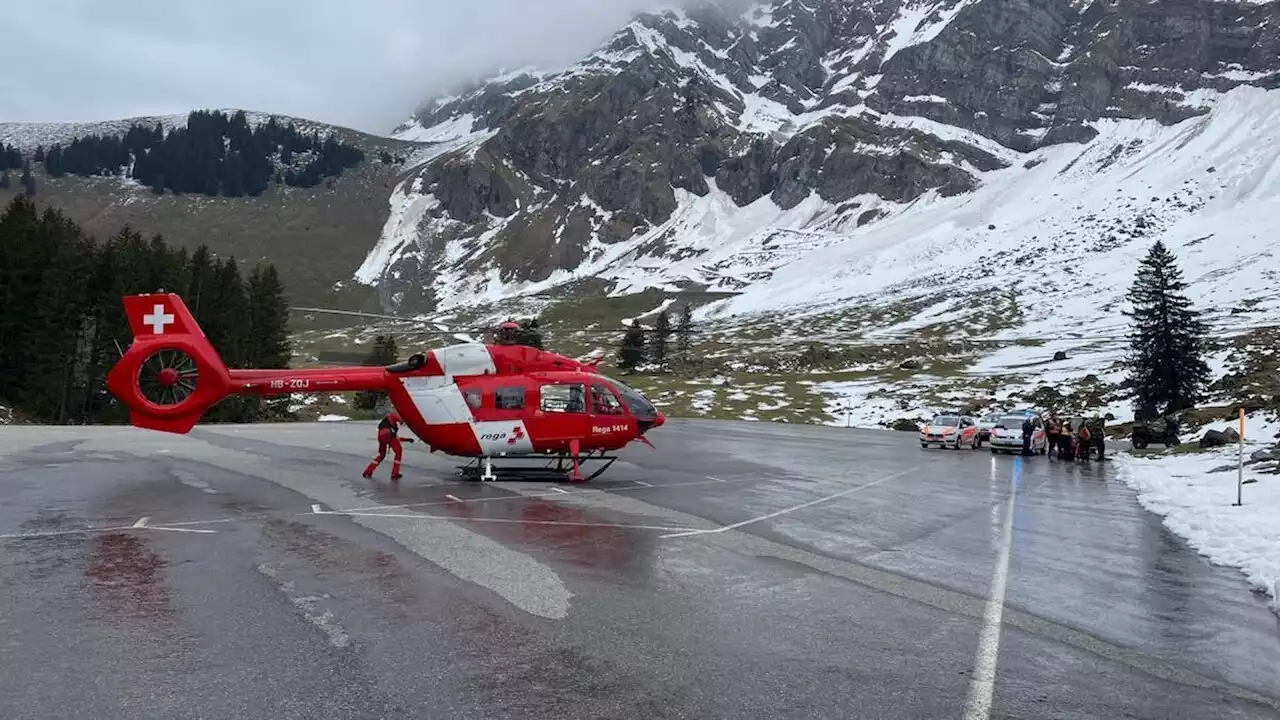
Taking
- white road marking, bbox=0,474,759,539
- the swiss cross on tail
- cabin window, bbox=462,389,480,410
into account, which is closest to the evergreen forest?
the swiss cross on tail

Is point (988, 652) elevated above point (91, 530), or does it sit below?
above

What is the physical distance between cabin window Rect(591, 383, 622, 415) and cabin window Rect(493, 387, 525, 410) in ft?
5.70

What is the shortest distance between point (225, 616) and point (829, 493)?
→ 14054mm

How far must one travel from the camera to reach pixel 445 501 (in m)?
16.4

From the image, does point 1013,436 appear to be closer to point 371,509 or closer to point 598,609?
point 371,509

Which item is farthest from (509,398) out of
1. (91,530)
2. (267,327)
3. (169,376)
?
(267,327)

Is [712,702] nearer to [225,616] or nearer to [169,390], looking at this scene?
[225,616]

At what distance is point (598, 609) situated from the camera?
27.1ft

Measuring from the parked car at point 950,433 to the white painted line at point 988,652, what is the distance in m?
30.0

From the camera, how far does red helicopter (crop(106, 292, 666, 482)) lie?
20.2 meters

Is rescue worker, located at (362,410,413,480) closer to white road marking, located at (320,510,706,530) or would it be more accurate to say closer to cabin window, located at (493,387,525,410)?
cabin window, located at (493,387,525,410)

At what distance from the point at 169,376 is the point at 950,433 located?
3344cm

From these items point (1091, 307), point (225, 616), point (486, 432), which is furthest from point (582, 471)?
point (1091, 307)

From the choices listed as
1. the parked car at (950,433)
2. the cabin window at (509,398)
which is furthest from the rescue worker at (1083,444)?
the cabin window at (509,398)
